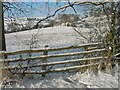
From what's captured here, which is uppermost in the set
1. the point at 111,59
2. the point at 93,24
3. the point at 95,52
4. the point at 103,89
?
the point at 93,24

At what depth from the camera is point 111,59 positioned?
4566mm

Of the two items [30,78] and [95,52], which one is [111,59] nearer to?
[95,52]

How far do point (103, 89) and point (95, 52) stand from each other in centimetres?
150

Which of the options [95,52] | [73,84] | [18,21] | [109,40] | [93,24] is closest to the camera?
[73,84]

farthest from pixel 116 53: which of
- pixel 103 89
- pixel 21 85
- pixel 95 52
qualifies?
pixel 21 85

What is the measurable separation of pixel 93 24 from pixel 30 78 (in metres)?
3.95

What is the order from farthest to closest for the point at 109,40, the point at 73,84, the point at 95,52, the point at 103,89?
the point at 109,40, the point at 95,52, the point at 73,84, the point at 103,89

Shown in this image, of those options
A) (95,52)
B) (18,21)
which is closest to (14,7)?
(18,21)

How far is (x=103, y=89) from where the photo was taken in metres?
3.32

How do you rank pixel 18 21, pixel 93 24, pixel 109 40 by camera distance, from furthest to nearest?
pixel 93 24 < pixel 18 21 < pixel 109 40

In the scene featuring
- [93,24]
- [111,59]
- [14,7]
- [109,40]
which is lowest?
[111,59]

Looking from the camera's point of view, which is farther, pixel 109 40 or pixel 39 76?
pixel 109 40

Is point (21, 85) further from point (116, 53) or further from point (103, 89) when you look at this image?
point (116, 53)

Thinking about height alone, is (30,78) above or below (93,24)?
below
